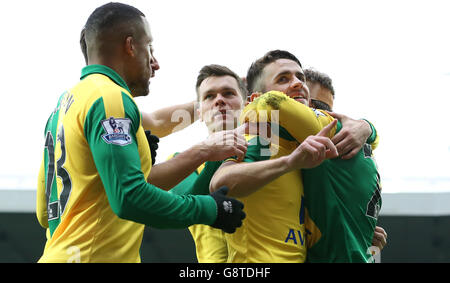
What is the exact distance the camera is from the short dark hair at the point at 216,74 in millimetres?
3314

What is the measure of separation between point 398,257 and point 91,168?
818cm

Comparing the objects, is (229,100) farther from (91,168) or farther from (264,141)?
(91,168)

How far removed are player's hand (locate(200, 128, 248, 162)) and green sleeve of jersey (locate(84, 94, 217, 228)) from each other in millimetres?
369

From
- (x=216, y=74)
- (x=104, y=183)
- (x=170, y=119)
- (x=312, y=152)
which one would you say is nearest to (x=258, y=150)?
(x=312, y=152)

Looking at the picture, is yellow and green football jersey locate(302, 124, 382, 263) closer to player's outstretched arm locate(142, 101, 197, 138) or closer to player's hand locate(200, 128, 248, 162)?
player's hand locate(200, 128, 248, 162)

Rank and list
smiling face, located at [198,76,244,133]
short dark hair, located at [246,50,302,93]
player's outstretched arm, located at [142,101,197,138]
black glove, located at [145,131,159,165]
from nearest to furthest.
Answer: black glove, located at [145,131,159,165], short dark hair, located at [246,50,302,93], smiling face, located at [198,76,244,133], player's outstretched arm, located at [142,101,197,138]

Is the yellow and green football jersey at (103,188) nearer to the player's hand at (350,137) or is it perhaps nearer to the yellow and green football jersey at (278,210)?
the yellow and green football jersey at (278,210)

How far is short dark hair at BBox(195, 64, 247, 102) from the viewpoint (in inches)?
130

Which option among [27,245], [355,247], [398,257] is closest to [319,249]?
[355,247]

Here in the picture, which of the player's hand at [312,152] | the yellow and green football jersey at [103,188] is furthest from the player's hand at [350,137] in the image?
the yellow and green football jersey at [103,188]

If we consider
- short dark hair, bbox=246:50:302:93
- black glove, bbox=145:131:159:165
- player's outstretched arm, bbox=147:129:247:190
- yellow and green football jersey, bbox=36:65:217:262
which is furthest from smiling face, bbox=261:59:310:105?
yellow and green football jersey, bbox=36:65:217:262

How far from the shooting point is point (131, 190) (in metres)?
1.77

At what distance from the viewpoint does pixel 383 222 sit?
8.62m
